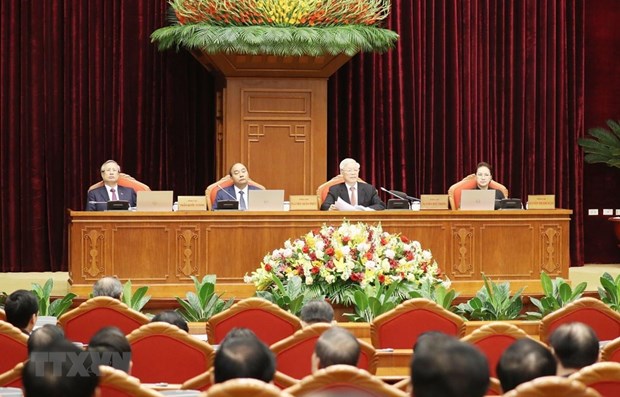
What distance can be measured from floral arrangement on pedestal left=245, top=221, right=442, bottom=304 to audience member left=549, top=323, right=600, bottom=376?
124 inches

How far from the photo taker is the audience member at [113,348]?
3.51m

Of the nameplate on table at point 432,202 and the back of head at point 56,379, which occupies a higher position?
the nameplate on table at point 432,202

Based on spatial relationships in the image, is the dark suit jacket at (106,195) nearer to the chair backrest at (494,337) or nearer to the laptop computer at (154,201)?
the laptop computer at (154,201)

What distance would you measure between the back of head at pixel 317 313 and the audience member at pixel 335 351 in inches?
46.7

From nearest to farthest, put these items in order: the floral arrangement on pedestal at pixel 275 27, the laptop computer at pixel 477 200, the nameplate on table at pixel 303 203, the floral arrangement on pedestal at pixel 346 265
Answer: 1. the floral arrangement on pedestal at pixel 346 265
2. the nameplate on table at pixel 303 203
3. the laptop computer at pixel 477 200
4. the floral arrangement on pedestal at pixel 275 27

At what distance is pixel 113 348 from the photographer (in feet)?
11.6

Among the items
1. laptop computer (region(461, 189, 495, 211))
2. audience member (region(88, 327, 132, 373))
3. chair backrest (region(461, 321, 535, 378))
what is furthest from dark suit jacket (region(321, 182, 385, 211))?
audience member (region(88, 327, 132, 373))

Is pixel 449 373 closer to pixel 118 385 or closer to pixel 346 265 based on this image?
pixel 118 385

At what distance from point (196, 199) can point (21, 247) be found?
356cm

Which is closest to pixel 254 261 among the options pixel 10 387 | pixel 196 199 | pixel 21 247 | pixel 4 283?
pixel 196 199

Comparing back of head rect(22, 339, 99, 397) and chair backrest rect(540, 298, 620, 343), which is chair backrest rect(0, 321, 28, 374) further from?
chair backrest rect(540, 298, 620, 343)

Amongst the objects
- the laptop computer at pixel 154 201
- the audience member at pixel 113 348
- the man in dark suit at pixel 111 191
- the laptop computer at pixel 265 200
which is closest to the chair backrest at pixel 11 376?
the audience member at pixel 113 348

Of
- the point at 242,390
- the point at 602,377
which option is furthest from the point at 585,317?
the point at 242,390

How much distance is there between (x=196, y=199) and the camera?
8.79 metres
